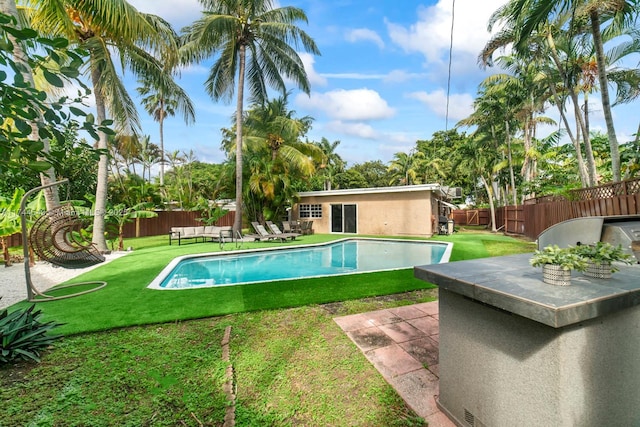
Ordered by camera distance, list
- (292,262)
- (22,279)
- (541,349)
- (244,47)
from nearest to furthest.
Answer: (541,349) < (22,279) < (292,262) < (244,47)

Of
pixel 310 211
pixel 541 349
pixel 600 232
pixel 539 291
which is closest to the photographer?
pixel 541 349

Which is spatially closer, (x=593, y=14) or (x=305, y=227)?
(x=593, y=14)

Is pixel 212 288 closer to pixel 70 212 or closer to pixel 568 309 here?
pixel 70 212

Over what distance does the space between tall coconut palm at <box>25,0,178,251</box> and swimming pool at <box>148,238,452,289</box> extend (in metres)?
3.91

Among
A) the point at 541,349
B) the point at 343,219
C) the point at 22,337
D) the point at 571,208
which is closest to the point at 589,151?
the point at 571,208

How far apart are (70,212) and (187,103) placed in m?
8.23

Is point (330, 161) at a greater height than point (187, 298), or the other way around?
point (330, 161)

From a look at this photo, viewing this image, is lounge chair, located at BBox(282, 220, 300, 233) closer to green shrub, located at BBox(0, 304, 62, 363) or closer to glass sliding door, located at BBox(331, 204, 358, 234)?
glass sliding door, located at BBox(331, 204, 358, 234)

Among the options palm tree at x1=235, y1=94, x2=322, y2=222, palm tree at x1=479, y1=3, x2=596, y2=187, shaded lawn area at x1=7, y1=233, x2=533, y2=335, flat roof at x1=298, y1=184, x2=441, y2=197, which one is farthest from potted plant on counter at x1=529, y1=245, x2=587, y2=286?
palm tree at x1=235, y1=94, x2=322, y2=222

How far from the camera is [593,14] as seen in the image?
811cm

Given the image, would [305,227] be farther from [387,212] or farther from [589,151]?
[589,151]

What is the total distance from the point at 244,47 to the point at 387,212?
11.8 meters

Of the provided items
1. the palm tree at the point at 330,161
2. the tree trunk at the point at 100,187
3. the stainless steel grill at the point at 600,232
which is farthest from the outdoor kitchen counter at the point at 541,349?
the palm tree at the point at 330,161

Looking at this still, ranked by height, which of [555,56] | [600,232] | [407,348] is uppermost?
[555,56]
